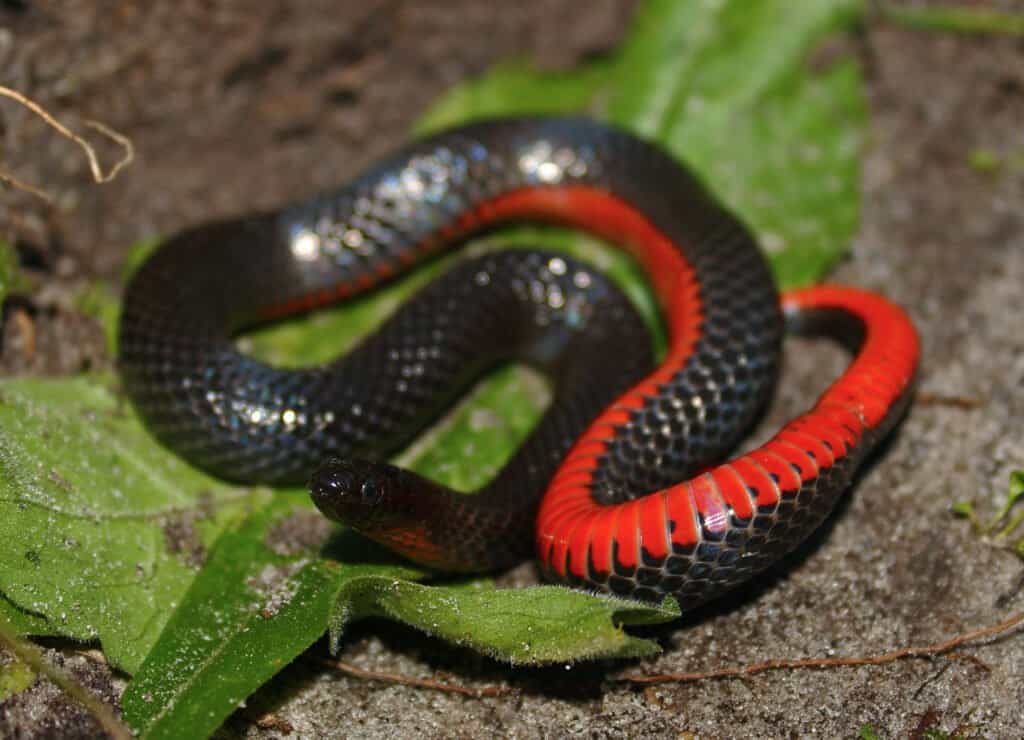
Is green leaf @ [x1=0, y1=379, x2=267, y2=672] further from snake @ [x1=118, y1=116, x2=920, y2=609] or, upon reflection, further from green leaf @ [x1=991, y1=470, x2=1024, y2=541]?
green leaf @ [x1=991, y1=470, x2=1024, y2=541]

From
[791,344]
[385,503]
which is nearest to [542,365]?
[791,344]

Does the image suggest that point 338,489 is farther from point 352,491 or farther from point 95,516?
point 95,516

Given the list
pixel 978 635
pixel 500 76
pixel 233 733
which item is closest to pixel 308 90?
pixel 500 76

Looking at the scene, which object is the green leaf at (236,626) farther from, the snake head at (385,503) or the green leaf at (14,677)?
the green leaf at (14,677)

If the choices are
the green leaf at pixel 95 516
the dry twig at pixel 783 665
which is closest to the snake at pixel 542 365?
the green leaf at pixel 95 516

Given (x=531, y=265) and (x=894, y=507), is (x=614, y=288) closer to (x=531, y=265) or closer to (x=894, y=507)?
(x=531, y=265)

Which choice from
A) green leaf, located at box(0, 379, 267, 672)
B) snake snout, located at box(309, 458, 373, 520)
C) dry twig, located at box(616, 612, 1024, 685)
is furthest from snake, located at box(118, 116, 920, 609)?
dry twig, located at box(616, 612, 1024, 685)
